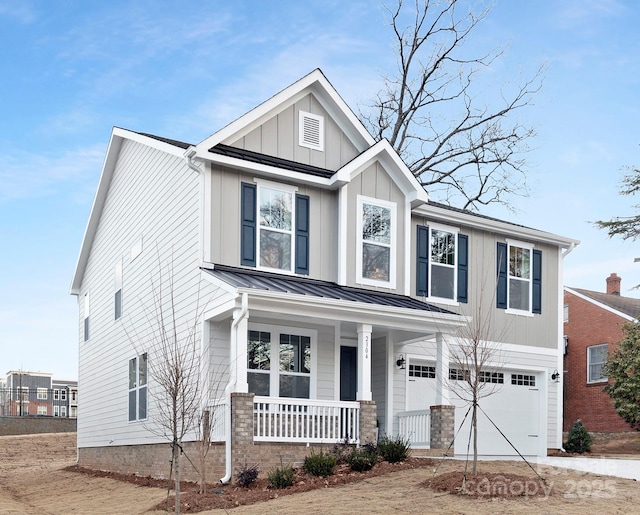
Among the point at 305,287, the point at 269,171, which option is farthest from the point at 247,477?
the point at 269,171

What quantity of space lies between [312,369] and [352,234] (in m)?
3.17

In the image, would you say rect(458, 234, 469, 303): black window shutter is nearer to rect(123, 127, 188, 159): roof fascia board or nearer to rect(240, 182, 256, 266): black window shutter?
rect(240, 182, 256, 266): black window shutter

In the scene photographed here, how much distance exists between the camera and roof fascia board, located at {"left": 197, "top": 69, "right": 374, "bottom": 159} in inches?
659

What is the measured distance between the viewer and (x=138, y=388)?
1959 centimetres

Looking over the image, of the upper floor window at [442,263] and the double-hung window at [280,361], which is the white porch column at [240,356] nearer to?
the double-hung window at [280,361]

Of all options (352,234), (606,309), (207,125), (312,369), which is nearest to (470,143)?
(606,309)

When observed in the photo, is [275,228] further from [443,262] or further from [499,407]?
[499,407]

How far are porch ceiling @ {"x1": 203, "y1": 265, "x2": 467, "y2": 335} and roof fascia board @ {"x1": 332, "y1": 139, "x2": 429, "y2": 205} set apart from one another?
2412mm

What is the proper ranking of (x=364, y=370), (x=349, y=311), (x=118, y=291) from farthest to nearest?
(x=118, y=291)
(x=364, y=370)
(x=349, y=311)

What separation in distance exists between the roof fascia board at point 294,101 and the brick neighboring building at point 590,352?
13.6m

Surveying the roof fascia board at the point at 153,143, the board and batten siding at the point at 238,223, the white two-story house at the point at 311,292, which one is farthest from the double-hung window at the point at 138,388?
the roof fascia board at the point at 153,143

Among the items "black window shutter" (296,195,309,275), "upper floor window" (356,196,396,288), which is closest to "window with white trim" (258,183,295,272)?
"black window shutter" (296,195,309,275)

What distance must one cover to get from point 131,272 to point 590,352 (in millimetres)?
17172

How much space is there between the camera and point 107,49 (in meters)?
18.9
